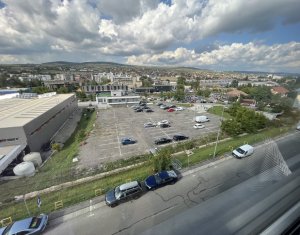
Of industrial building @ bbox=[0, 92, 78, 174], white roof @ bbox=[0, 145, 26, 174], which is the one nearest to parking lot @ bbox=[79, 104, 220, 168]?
industrial building @ bbox=[0, 92, 78, 174]

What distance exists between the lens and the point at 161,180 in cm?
571

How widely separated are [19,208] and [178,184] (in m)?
4.97

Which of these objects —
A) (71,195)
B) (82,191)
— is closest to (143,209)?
(82,191)

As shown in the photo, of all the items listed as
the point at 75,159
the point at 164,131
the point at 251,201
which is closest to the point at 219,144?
the point at 164,131

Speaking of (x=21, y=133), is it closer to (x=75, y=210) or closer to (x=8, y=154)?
(x=8, y=154)

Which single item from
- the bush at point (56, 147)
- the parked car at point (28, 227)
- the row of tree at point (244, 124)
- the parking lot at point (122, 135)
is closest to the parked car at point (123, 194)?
the parked car at point (28, 227)

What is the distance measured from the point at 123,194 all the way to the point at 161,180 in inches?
51.8

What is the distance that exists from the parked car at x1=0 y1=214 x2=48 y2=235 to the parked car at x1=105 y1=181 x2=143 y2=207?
1.62 metres

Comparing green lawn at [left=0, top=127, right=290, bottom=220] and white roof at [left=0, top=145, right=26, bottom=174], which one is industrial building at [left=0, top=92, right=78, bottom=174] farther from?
green lawn at [left=0, top=127, right=290, bottom=220]

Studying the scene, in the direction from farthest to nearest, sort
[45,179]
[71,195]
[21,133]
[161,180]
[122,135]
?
[122,135] < [21,133] < [45,179] < [161,180] < [71,195]

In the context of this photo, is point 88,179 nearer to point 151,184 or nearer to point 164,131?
point 151,184

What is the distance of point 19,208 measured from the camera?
5.25 metres

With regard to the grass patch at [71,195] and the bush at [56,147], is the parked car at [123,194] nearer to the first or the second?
the grass patch at [71,195]

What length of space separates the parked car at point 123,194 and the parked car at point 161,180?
15.5 inches
